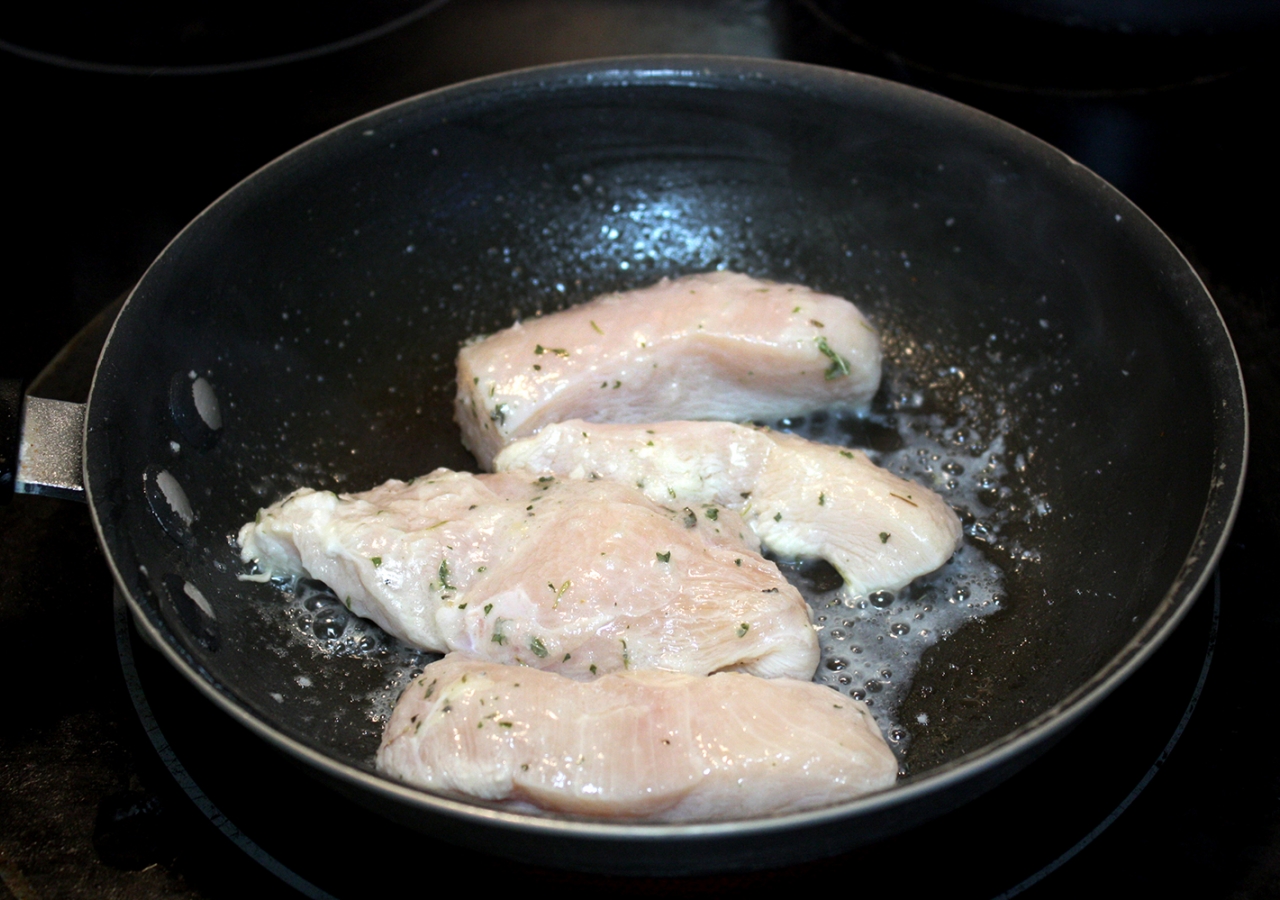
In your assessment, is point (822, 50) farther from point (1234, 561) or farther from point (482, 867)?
point (482, 867)

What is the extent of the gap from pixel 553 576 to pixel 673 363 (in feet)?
1.72

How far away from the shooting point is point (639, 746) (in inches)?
49.9

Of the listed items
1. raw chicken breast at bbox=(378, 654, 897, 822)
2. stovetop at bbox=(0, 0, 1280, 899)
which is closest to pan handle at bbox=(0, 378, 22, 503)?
stovetop at bbox=(0, 0, 1280, 899)

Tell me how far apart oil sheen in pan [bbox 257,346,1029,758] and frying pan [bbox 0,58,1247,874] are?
11 millimetres

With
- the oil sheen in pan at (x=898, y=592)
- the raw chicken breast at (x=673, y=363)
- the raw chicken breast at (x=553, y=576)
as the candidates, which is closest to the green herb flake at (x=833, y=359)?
the raw chicken breast at (x=673, y=363)

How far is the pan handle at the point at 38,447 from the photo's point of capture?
1366mm

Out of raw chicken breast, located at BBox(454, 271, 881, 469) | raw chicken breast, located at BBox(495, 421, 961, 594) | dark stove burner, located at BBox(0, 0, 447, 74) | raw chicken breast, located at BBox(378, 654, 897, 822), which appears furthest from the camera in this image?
dark stove burner, located at BBox(0, 0, 447, 74)

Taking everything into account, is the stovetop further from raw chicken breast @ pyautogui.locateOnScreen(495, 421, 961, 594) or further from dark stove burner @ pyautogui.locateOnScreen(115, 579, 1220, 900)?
raw chicken breast @ pyautogui.locateOnScreen(495, 421, 961, 594)

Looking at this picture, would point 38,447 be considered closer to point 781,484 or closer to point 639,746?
point 639,746

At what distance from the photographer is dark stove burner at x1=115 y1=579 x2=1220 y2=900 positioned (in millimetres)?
1273

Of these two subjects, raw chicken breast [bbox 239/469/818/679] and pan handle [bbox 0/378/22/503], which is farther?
raw chicken breast [bbox 239/469/818/679]

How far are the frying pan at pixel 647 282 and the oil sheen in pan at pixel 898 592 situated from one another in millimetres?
11

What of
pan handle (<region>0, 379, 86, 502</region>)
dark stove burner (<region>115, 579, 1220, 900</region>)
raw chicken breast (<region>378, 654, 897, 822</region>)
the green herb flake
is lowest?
dark stove burner (<region>115, 579, 1220, 900</region>)

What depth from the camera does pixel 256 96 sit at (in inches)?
94.0
